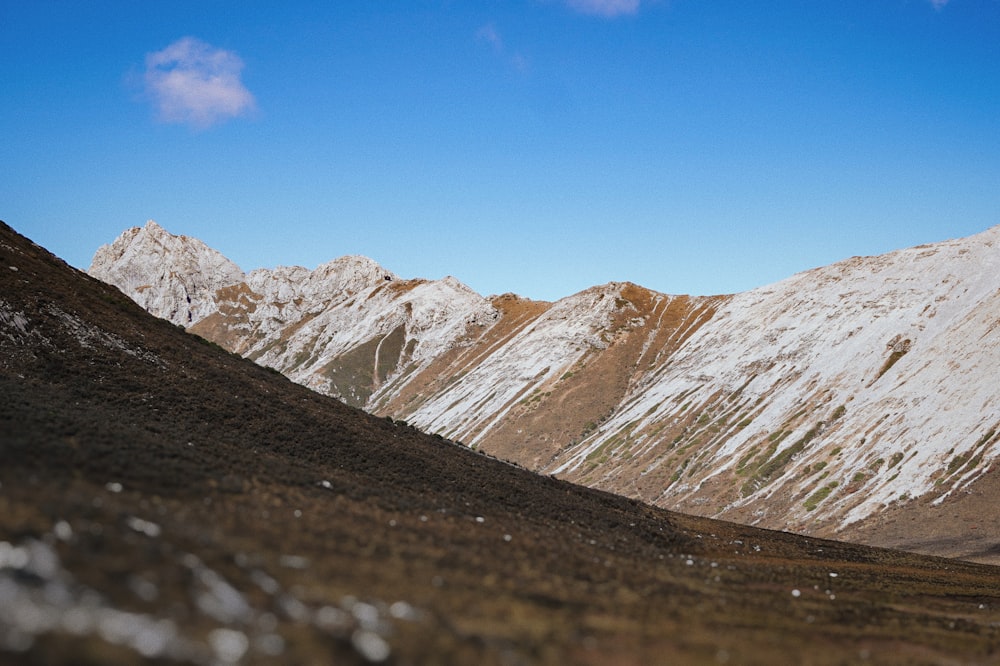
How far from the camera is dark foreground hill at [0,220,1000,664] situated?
14.5m

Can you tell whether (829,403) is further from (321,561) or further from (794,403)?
(321,561)

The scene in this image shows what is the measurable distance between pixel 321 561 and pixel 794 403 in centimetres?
11209

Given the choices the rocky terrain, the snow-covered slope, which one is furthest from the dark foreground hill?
the snow-covered slope

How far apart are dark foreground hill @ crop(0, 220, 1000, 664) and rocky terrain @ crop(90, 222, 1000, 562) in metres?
31.9

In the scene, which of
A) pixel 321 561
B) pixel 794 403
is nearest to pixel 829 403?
pixel 794 403

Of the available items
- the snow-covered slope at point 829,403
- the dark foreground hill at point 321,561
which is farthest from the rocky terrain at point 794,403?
the dark foreground hill at point 321,561

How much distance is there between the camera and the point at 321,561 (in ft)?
67.5

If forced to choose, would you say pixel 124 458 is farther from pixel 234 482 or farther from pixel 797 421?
pixel 797 421

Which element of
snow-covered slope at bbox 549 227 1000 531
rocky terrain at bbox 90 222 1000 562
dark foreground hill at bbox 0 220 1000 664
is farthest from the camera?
snow-covered slope at bbox 549 227 1000 531

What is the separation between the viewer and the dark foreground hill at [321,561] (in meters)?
Answer: 14.5

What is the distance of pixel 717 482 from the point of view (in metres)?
106

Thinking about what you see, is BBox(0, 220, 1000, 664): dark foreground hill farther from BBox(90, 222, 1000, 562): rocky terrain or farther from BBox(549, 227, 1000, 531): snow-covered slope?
BBox(549, 227, 1000, 531): snow-covered slope

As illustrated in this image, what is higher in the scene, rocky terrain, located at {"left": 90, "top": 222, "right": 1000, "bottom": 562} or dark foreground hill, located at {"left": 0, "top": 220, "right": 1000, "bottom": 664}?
rocky terrain, located at {"left": 90, "top": 222, "right": 1000, "bottom": 562}

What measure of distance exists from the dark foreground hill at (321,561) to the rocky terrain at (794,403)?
3189 cm
